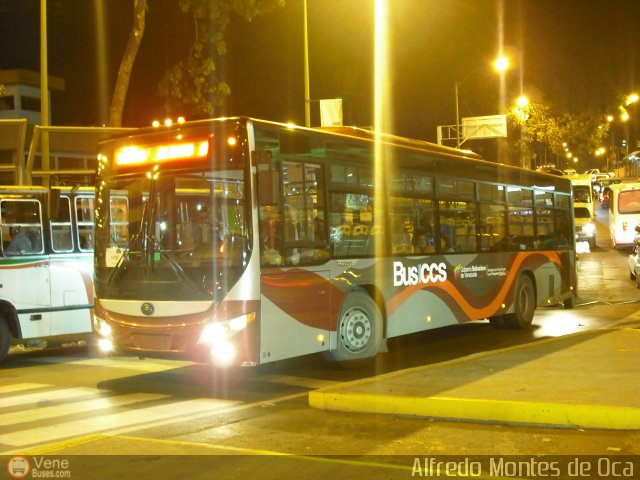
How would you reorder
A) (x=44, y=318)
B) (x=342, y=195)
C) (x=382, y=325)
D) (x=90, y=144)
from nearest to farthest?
(x=342, y=195), (x=382, y=325), (x=44, y=318), (x=90, y=144)

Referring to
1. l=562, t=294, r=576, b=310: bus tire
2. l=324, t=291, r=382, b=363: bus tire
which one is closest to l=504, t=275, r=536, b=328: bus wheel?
l=562, t=294, r=576, b=310: bus tire

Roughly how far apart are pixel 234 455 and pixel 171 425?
1.42 m

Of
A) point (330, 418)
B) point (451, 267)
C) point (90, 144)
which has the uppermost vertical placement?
point (90, 144)

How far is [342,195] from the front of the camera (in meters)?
10.8

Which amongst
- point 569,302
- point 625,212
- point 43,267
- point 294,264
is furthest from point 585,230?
point 294,264

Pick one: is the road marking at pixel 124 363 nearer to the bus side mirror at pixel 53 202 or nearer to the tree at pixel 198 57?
the bus side mirror at pixel 53 202

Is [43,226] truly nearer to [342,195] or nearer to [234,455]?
[342,195]

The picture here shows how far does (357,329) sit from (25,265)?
17.4ft

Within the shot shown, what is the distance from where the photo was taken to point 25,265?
482 inches

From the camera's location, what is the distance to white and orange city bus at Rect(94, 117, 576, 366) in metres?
9.15

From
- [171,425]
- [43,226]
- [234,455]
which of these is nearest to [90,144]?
[43,226]

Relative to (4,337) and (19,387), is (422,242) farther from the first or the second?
(4,337)

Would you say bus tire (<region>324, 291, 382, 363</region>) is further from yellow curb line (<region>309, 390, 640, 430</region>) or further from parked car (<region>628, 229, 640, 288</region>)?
Answer: parked car (<region>628, 229, 640, 288</region>)

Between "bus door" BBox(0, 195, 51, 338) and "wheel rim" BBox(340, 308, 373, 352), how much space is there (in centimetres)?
496
